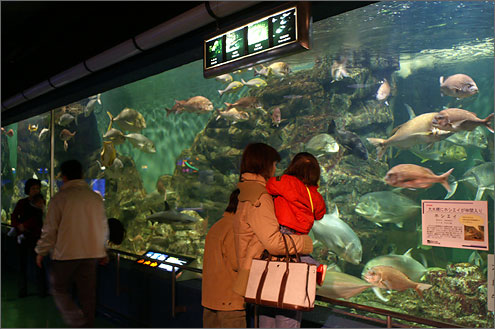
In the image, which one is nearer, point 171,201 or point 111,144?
point 171,201

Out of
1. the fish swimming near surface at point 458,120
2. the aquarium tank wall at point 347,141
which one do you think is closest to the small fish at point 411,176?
the aquarium tank wall at point 347,141

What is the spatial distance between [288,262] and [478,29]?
5.98 metres

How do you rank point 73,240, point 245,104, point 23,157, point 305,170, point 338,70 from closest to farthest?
point 305,170 < point 73,240 < point 245,104 < point 338,70 < point 23,157

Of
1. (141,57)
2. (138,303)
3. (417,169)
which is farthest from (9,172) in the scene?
(417,169)

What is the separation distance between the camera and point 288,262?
213 centimetres

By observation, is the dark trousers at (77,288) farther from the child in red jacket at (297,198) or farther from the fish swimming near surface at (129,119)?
the fish swimming near surface at (129,119)

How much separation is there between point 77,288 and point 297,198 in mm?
2345

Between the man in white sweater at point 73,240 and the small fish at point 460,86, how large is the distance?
150 inches

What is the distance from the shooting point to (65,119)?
26.9ft

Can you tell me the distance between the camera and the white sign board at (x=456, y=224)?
297 centimetres

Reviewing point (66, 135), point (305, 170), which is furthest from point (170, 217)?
point (305, 170)

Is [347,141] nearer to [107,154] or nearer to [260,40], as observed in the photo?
[260,40]

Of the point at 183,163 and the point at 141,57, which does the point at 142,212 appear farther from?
the point at 141,57

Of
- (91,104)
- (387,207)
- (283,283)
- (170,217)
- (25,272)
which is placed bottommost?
(25,272)
